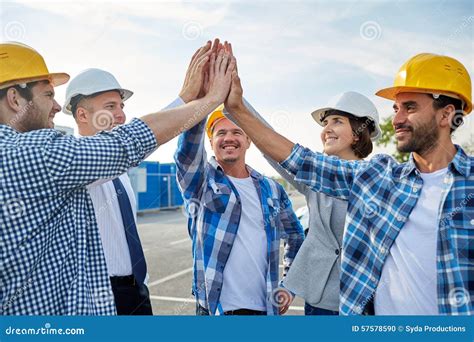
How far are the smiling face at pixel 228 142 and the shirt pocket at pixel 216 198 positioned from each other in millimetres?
245

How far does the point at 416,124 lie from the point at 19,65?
1747 mm

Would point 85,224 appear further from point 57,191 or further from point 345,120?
point 345,120

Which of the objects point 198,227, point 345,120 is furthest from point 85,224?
point 345,120

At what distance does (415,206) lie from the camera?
1829 mm

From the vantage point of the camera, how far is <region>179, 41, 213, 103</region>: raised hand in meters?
2.00

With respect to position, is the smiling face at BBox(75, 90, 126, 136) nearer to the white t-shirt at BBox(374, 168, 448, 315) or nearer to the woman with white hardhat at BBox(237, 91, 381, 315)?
the woman with white hardhat at BBox(237, 91, 381, 315)

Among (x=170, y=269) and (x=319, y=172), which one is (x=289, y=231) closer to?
(x=319, y=172)

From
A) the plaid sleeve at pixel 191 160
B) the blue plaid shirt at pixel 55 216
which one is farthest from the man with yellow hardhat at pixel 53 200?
the plaid sleeve at pixel 191 160

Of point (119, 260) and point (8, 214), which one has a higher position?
point (8, 214)

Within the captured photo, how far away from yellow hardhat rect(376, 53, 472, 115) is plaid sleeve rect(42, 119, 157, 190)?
1.21m

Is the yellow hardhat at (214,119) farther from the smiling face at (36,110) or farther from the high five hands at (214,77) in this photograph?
the smiling face at (36,110)

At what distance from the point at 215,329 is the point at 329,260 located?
2.25ft

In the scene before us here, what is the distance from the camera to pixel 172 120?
1683 millimetres

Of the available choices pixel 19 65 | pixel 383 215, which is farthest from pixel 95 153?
pixel 383 215
